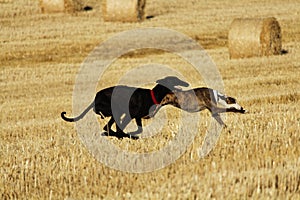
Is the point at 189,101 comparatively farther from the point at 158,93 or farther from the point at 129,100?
the point at 129,100

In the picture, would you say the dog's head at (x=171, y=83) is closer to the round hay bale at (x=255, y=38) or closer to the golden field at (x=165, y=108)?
the golden field at (x=165, y=108)

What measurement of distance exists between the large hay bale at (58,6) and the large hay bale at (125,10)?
285 centimetres

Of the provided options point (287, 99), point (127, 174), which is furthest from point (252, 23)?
point (127, 174)

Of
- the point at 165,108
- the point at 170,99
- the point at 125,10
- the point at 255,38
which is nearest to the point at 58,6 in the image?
the point at 125,10

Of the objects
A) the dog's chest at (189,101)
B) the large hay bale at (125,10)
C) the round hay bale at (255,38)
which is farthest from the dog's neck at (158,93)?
the large hay bale at (125,10)

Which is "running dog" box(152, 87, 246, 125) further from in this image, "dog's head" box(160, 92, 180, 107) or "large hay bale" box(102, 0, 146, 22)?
"large hay bale" box(102, 0, 146, 22)

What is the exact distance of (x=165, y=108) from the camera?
11.1 m

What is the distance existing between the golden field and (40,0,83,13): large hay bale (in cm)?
36

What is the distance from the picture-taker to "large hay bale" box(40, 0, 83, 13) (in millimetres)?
28014

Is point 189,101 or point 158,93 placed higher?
point 158,93

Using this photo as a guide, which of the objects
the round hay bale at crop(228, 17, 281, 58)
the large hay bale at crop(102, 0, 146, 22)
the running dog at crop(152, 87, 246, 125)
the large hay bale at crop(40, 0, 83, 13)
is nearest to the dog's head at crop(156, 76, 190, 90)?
the running dog at crop(152, 87, 246, 125)

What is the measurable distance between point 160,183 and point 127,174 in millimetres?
465

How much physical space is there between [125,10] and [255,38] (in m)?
8.87

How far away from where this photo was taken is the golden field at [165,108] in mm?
4816
